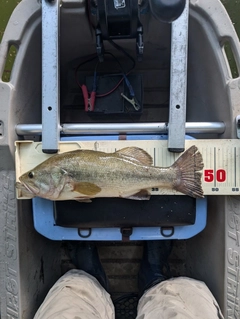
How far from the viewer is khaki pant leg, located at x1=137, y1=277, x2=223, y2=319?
0.98m

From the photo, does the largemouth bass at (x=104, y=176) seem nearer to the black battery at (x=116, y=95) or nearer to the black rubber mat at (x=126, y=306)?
the black battery at (x=116, y=95)

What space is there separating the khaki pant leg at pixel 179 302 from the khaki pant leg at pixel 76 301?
137mm

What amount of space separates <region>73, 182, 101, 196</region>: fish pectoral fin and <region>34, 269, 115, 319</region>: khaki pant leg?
0.34 metres

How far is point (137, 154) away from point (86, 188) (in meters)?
0.20

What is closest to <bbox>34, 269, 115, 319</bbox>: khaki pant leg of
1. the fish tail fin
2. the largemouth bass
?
the largemouth bass

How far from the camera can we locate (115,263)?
1.69 meters

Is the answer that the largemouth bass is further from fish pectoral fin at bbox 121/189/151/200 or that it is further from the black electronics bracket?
the black electronics bracket

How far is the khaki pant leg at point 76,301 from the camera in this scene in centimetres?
99

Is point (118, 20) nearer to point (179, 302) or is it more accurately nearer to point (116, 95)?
point (116, 95)

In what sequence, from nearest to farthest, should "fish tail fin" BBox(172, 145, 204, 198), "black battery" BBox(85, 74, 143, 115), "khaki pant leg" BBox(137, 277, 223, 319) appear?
"khaki pant leg" BBox(137, 277, 223, 319) < "fish tail fin" BBox(172, 145, 204, 198) < "black battery" BBox(85, 74, 143, 115)

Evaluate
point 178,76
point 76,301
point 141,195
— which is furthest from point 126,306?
point 178,76

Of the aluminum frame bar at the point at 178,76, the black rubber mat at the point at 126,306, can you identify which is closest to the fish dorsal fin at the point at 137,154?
the aluminum frame bar at the point at 178,76

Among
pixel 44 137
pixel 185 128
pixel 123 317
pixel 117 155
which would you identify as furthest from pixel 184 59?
pixel 123 317

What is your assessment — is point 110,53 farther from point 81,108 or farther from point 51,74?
point 51,74
